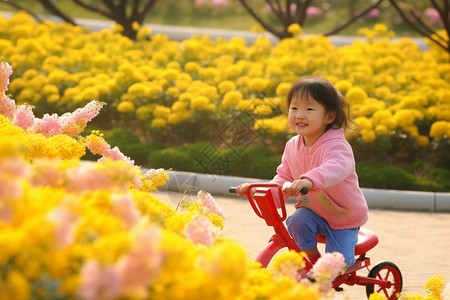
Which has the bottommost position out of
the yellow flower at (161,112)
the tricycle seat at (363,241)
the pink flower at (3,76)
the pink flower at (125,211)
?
the yellow flower at (161,112)

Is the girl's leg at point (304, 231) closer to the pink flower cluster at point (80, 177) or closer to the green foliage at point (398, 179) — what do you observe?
the pink flower cluster at point (80, 177)

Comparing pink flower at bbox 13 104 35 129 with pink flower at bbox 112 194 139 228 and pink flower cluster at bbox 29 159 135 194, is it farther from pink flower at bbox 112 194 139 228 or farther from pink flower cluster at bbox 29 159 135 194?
pink flower at bbox 112 194 139 228

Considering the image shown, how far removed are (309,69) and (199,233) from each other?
7465mm

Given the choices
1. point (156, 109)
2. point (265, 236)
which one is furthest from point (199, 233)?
point (156, 109)

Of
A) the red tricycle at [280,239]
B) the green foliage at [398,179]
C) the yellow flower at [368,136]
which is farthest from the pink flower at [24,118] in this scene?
the yellow flower at [368,136]

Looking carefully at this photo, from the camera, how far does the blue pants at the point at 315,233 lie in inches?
139

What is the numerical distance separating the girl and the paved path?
0.84 meters

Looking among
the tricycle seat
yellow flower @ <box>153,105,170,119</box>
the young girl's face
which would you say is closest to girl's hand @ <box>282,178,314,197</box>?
the young girl's face

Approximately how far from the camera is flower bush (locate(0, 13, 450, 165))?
8234mm

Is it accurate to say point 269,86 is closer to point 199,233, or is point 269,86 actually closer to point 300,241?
point 300,241

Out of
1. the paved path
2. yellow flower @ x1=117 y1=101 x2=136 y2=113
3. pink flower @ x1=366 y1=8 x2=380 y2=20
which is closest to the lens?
the paved path

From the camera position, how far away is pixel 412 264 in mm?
5191

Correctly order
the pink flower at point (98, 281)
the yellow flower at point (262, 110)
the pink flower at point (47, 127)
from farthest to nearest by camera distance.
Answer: the yellow flower at point (262, 110) < the pink flower at point (47, 127) < the pink flower at point (98, 281)

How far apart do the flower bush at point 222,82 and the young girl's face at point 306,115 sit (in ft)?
14.1
